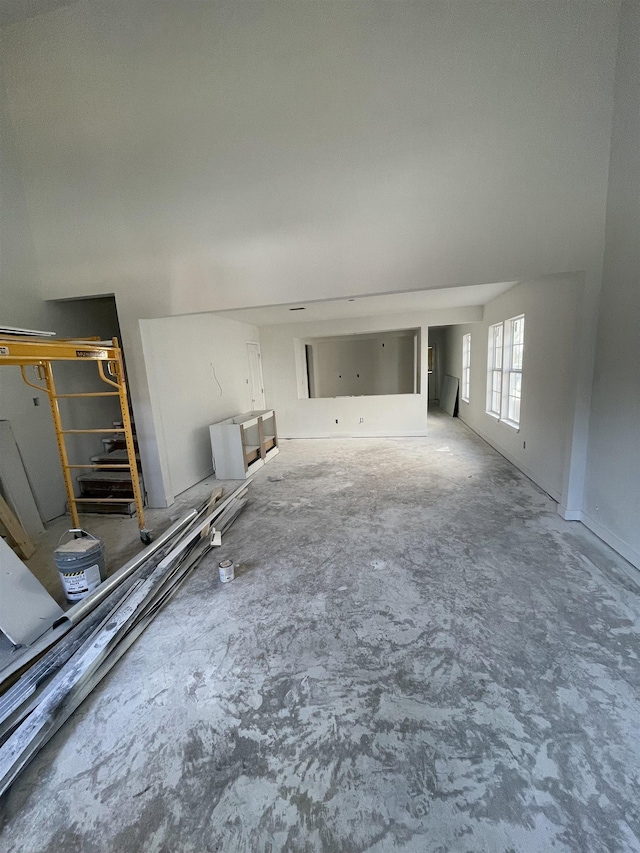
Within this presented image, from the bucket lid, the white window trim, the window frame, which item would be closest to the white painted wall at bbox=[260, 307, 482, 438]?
the window frame

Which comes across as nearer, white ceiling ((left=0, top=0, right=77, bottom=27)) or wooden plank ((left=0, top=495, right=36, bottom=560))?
wooden plank ((left=0, top=495, right=36, bottom=560))

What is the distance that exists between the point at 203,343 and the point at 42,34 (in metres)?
3.42

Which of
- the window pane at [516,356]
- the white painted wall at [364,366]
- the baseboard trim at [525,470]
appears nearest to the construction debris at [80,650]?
the baseboard trim at [525,470]

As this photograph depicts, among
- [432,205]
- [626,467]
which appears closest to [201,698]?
[626,467]

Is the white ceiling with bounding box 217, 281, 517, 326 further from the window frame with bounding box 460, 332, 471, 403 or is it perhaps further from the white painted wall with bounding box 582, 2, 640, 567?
the white painted wall with bounding box 582, 2, 640, 567

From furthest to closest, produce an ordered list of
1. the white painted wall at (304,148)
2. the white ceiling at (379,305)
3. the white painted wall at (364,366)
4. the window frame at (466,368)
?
the white painted wall at (364,366), the window frame at (466,368), the white ceiling at (379,305), the white painted wall at (304,148)

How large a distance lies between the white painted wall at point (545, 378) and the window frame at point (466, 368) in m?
2.07

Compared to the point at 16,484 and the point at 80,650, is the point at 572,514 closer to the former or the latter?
the point at 80,650

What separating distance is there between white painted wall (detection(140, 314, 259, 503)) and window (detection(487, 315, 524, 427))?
4545mm

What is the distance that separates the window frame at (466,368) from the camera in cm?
743

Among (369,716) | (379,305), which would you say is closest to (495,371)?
(379,305)

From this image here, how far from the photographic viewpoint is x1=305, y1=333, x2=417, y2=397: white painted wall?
853 cm

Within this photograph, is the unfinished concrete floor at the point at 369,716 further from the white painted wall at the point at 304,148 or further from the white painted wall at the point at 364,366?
the white painted wall at the point at 364,366

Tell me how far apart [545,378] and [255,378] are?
5084 mm
